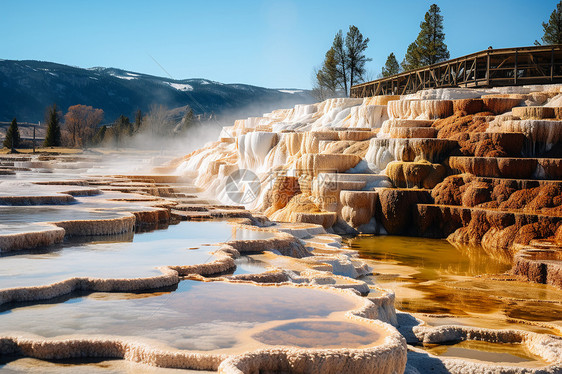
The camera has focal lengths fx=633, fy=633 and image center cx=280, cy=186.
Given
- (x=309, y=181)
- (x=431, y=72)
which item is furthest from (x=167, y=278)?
(x=431, y=72)

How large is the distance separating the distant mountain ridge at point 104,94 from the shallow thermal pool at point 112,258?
107 metres

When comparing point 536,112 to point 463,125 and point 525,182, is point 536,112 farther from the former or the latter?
point 525,182

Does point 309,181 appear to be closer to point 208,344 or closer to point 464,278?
point 464,278

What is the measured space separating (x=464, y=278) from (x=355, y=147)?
27.6ft

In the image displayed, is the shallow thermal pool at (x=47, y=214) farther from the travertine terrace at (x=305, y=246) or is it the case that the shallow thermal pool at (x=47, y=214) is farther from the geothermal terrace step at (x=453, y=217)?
the geothermal terrace step at (x=453, y=217)

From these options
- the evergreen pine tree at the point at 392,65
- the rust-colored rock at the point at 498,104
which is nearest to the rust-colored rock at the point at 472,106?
the rust-colored rock at the point at 498,104

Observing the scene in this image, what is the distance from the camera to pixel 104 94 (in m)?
147

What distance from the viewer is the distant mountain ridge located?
129 m

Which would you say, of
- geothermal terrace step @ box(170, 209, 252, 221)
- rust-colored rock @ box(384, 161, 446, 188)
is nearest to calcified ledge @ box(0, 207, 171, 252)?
geothermal terrace step @ box(170, 209, 252, 221)

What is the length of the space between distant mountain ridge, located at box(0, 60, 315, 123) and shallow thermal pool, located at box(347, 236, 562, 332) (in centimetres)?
10386

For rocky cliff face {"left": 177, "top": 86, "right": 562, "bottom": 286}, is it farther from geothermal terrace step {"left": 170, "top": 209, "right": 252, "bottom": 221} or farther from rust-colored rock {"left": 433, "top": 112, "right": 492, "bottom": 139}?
geothermal terrace step {"left": 170, "top": 209, "right": 252, "bottom": 221}

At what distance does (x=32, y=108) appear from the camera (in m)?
127

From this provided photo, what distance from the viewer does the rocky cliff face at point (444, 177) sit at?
44.6ft

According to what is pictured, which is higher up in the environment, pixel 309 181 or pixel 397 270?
pixel 309 181
